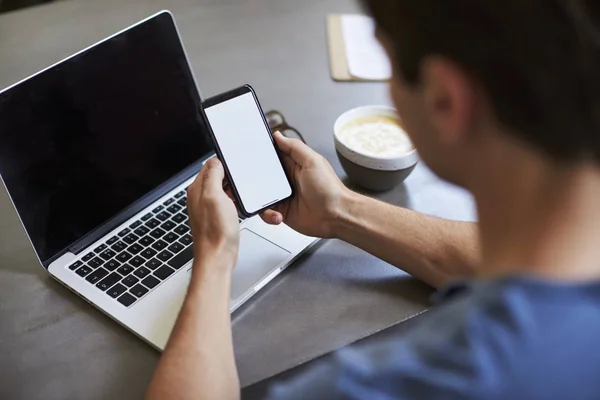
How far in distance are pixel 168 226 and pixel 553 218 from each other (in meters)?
0.55

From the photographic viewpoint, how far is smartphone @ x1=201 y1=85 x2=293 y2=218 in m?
0.82

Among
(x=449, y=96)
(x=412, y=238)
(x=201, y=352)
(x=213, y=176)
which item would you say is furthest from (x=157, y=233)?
(x=449, y=96)

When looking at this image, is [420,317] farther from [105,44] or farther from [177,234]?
[105,44]

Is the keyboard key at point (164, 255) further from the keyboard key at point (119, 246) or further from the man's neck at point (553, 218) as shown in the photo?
the man's neck at point (553, 218)

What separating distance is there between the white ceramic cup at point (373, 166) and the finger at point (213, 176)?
0.19 metres

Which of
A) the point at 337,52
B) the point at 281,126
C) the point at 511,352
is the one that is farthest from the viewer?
the point at 337,52

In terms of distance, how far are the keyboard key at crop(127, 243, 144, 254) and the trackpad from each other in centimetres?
13

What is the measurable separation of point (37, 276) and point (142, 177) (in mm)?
191

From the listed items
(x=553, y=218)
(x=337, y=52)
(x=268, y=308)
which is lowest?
(x=268, y=308)

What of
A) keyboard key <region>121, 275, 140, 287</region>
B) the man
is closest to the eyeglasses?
keyboard key <region>121, 275, 140, 287</region>

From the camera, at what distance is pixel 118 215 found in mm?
861

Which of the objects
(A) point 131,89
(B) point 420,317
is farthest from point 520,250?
(A) point 131,89

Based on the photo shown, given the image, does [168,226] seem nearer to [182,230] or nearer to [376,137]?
[182,230]

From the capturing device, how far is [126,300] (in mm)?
763
